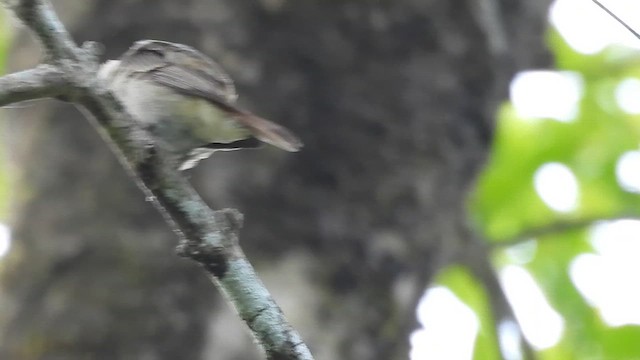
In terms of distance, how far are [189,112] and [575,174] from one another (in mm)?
4147

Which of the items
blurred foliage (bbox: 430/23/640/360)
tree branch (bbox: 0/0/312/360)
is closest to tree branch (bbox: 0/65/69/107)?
tree branch (bbox: 0/0/312/360)

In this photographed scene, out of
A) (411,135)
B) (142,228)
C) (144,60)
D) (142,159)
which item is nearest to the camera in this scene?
(142,159)

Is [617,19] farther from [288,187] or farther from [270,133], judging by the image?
[288,187]

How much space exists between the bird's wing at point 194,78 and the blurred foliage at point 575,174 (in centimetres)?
333

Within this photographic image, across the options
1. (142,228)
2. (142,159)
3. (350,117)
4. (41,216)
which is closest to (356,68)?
(350,117)

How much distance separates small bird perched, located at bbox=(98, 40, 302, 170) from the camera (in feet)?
7.58

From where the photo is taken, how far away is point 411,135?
415cm

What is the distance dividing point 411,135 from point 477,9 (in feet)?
2.41

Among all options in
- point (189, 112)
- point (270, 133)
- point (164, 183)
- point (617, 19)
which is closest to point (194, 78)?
point (189, 112)

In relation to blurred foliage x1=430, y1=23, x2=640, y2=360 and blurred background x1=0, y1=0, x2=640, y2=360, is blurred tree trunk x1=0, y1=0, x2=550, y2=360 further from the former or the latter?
blurred foliage x1=430, y1=23, x2=640, y2=360

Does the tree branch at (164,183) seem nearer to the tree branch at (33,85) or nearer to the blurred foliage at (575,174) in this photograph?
the tree branch at (33,85)

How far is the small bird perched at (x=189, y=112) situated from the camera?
2.31 m

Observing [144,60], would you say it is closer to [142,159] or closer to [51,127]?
[142,159]

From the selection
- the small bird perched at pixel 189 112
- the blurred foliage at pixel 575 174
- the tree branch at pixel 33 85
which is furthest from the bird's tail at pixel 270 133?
the blurred foliage at pixel 575 174
